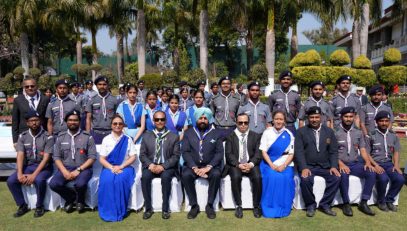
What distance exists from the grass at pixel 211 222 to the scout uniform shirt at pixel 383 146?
0.72 metres

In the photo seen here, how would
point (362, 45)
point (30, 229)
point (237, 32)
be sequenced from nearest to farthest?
point (30, 229) → point (362, 45) → point (237, 32)

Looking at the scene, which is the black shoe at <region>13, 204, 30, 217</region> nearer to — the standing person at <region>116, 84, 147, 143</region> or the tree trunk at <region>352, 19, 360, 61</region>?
the standing person at <region>116, 84, 147, 143</region>

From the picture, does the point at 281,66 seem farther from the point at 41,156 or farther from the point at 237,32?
the point at 41,156

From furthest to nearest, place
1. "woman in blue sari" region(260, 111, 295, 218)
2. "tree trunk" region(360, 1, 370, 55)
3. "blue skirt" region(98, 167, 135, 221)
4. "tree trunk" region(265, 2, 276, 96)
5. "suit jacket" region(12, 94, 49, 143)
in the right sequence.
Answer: "tree trunk" region(360, 1, 370, 55) < "tree trunk" region(265, 2, 276, 96) < "suit jacket" region(12, 94, 49, 143) < "woman in blue sari" region(260, 111, 295, 218) < "blue skirt" region(98, 167, 135, 221)

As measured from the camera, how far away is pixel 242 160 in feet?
16.1

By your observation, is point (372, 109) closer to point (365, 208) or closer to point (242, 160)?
point (365, 208)

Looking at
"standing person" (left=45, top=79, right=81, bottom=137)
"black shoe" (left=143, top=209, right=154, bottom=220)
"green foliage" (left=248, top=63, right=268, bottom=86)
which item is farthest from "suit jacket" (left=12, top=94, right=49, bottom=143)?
"green foliage" (left=248, top=63, right=268, bottom=86)

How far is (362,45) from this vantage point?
57.7 ft

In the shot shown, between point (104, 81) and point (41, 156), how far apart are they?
5.51 feet

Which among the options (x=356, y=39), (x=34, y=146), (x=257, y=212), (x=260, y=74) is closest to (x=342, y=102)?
(x=257, y=212)

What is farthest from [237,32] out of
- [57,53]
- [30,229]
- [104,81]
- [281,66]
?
[30,229]

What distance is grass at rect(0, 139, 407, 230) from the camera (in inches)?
170

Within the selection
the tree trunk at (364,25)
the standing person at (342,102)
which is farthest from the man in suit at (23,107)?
the tree trunk at (364,25)

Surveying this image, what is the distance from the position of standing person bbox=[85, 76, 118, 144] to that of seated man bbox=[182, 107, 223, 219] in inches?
65.5
